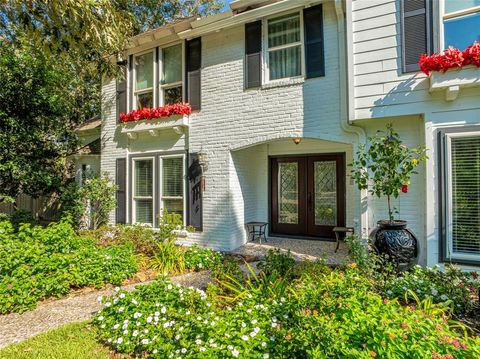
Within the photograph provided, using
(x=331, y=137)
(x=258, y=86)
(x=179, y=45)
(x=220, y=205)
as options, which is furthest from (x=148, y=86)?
(x=331, y=137)

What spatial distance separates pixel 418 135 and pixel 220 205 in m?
4.35

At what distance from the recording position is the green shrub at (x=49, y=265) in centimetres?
375

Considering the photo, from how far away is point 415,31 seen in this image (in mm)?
4820

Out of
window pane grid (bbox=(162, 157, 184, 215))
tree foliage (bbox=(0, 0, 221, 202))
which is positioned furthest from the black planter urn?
tree foliage (bbox=(0, 0, 221, 202))

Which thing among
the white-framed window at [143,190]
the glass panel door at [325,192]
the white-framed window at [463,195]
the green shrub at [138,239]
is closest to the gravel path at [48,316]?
the green shrub at [138,239]

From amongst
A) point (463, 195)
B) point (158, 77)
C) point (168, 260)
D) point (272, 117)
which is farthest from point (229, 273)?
point (158, 77)

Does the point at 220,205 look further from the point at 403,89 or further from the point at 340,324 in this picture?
the point at 340,324

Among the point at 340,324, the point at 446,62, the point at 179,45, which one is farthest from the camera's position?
the point at 179,45

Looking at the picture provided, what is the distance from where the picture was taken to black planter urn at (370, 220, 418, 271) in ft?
14.2

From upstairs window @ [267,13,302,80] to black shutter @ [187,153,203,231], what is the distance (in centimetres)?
276

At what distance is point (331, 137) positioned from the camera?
18.8 feet

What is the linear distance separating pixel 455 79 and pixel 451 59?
309 millimetres

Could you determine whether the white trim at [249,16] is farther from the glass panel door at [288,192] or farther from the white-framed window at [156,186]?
the glass panel door at [288,192]

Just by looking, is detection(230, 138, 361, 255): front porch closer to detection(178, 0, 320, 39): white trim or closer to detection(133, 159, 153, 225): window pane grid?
detection(133, 159, 153, 225): window pane grid
